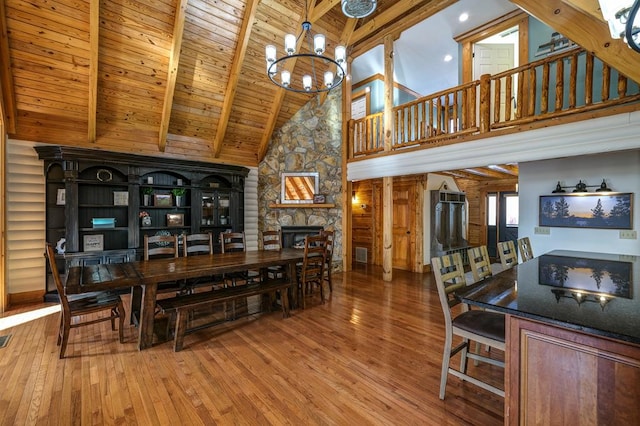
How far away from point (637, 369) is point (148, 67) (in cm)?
610

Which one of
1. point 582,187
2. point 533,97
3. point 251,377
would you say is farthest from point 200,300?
point 582,187

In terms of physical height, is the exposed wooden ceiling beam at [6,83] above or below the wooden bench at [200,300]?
above

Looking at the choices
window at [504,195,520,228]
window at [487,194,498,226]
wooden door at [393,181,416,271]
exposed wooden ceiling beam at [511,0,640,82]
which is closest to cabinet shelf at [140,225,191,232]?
wooden door at [393,181,416,271]

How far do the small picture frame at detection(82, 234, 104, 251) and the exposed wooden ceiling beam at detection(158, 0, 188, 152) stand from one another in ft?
6.17

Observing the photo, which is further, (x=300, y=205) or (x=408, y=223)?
(x=408, y=223)

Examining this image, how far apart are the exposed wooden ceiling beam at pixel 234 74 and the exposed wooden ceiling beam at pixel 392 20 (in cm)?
241

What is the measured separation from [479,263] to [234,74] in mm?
4799

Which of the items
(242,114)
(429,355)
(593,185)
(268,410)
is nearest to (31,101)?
(242,114)

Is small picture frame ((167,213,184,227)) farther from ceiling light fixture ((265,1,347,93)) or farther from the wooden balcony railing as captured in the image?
the wooden balcony railing

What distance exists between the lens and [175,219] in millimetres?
5523

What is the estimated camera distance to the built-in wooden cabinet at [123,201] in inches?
177

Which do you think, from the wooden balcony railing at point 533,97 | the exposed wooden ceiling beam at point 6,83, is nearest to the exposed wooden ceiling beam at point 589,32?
the wooden balcony railing at point 533,97

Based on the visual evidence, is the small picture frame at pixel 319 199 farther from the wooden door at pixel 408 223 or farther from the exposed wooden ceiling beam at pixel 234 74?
the exposed wooden ceiling beam at pixel 234 74

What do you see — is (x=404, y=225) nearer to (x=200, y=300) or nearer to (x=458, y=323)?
(x=458, y=323)
